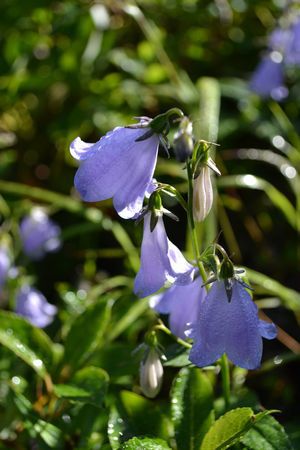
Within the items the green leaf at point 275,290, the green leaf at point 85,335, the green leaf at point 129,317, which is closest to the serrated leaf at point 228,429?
the green leaf at point 85,335

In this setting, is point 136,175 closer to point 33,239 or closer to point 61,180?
point 33,239

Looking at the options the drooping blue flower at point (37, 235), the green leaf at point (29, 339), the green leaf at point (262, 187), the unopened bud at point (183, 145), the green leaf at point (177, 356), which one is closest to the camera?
the unopened bud at point (183, 145)

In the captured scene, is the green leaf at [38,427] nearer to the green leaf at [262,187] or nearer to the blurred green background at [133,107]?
the blurred green background at [133,107]

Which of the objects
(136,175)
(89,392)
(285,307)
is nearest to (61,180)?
(285,307)

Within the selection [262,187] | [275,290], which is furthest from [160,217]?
[262,187]

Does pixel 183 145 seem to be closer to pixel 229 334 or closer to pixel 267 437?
pixel 229 334

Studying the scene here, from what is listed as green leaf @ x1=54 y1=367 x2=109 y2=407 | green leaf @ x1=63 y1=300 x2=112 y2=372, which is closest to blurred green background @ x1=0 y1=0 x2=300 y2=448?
green leaf @ x1=63 y1=300 x2=112 y2=372
